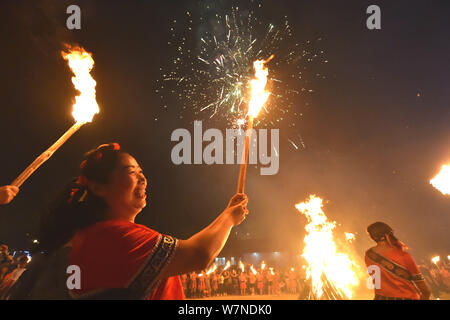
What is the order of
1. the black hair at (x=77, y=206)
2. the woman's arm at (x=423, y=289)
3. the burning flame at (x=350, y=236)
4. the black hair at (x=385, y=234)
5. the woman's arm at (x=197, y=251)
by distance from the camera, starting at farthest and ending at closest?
the burning flame at (x=350, y=236)
the black hair at (x=385, y=234)
the woman's arm at (x=423, y=289)
the black hair at (x=77, y=206)
the woman's arm at (x=197, y=251)

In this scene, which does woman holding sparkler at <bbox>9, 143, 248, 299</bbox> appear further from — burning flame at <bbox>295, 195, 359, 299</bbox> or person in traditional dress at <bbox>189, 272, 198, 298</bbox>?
person in traditional dress at <bbox>189, 272, 198, 298</bbox>

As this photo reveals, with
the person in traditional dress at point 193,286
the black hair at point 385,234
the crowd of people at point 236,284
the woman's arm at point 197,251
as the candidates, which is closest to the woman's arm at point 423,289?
the black hair at point 385,234

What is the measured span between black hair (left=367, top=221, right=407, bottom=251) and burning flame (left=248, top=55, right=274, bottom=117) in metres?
2.82

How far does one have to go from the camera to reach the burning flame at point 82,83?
4.16 meters

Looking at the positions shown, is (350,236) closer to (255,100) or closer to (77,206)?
(255,100)

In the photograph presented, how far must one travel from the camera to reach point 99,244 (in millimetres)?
1368

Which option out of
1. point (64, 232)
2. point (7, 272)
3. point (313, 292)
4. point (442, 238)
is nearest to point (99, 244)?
point (64, 232)

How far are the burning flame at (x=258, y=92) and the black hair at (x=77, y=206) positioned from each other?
1.66 m

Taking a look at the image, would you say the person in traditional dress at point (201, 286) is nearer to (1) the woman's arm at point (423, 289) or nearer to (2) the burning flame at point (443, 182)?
(2) the burning flame at point (443, 182)

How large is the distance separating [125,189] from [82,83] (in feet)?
12.2

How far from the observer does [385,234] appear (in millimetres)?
4137
